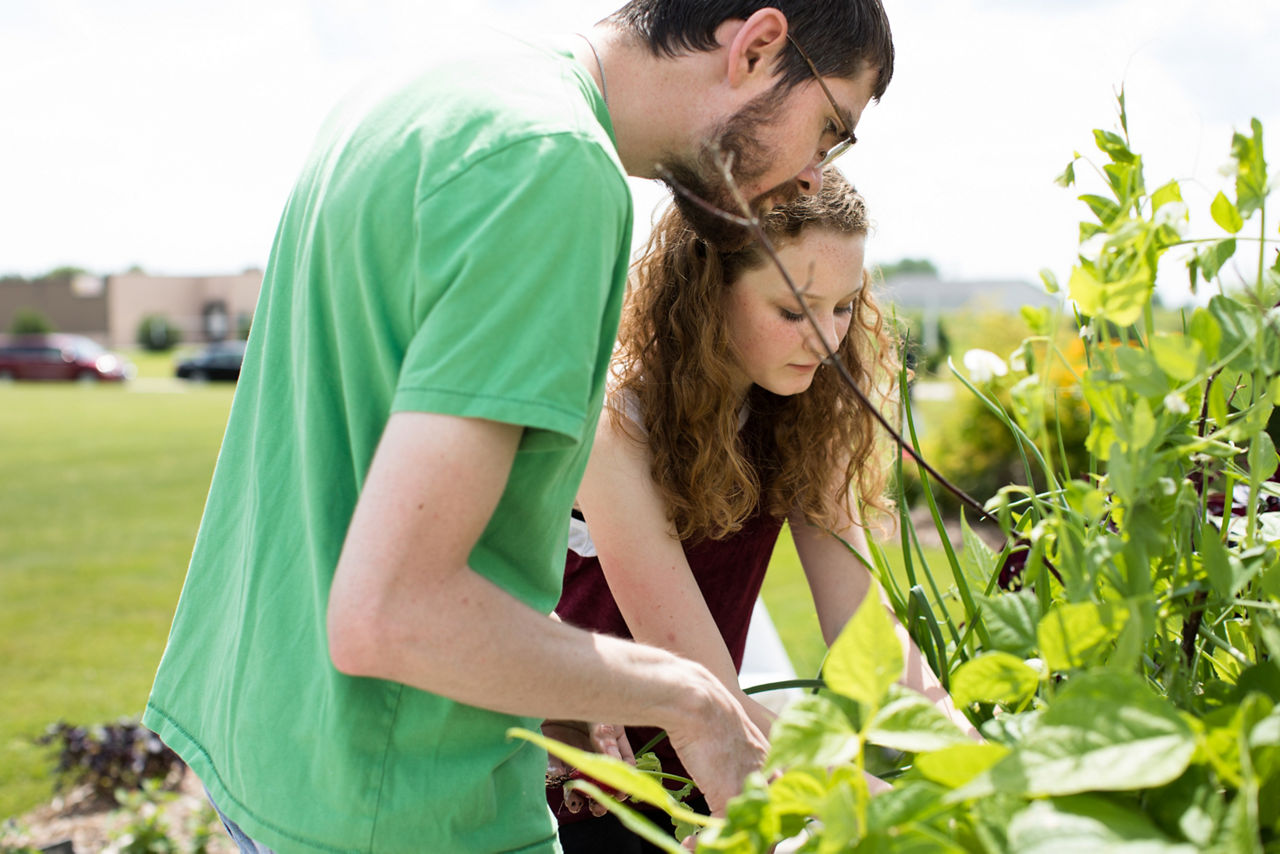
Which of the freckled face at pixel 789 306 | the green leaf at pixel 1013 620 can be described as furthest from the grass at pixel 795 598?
the green leaf at pixel 1013 620

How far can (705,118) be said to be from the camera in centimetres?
132

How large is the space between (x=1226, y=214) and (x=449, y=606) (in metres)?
0.69

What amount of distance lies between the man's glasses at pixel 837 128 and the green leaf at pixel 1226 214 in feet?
2.18

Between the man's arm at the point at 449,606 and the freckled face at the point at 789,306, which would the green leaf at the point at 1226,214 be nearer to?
the man's arm at the point at 449,606

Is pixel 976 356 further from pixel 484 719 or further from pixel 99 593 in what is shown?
pixel 99 593

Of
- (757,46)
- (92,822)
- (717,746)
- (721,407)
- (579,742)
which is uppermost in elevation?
(757,46)

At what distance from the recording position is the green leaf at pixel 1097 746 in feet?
1.86

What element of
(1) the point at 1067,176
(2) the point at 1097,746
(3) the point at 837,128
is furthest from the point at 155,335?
(2) the point at 1097,746

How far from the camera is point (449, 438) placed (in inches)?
34.3

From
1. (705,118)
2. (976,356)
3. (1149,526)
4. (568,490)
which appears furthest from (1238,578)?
(705,118)

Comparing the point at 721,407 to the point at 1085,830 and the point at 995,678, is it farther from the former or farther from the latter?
the point at 1085,830

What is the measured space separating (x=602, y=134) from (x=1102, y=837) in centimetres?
70

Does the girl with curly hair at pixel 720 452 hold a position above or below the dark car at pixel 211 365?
above

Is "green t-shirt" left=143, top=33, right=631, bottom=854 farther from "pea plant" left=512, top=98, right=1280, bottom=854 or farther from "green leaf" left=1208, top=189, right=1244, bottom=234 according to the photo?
"green leaf" left=1208, top=189, right=1244, bottom=234
